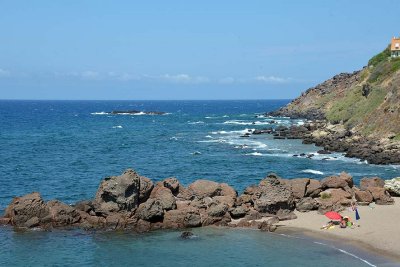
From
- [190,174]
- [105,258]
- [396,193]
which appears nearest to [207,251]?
[105,258]

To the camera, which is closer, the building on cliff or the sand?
the sand

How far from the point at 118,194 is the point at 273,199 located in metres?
11.3

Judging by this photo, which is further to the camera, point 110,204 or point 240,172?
point 240,172

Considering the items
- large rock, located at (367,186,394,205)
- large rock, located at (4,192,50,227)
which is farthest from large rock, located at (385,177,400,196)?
large rock, located at (4,192,50,227)

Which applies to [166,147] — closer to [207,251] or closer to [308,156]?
[308,156]

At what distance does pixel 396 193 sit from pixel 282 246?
50.8 feet

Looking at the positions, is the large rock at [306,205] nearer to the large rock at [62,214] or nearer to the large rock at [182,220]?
the large rock at [182,220]

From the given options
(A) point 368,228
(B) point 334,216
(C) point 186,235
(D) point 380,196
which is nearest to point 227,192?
(C) point 186,235

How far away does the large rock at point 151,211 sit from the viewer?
37844 millimetres

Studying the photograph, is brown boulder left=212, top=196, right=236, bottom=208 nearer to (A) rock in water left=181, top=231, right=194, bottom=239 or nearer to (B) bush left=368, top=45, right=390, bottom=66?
(A) rock in water left=181, top=231, right=194, bottom=239

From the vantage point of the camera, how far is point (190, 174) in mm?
64188

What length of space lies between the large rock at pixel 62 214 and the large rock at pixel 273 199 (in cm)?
1325

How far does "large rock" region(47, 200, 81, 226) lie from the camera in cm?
3838

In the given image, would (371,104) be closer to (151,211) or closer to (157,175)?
(157,175)
